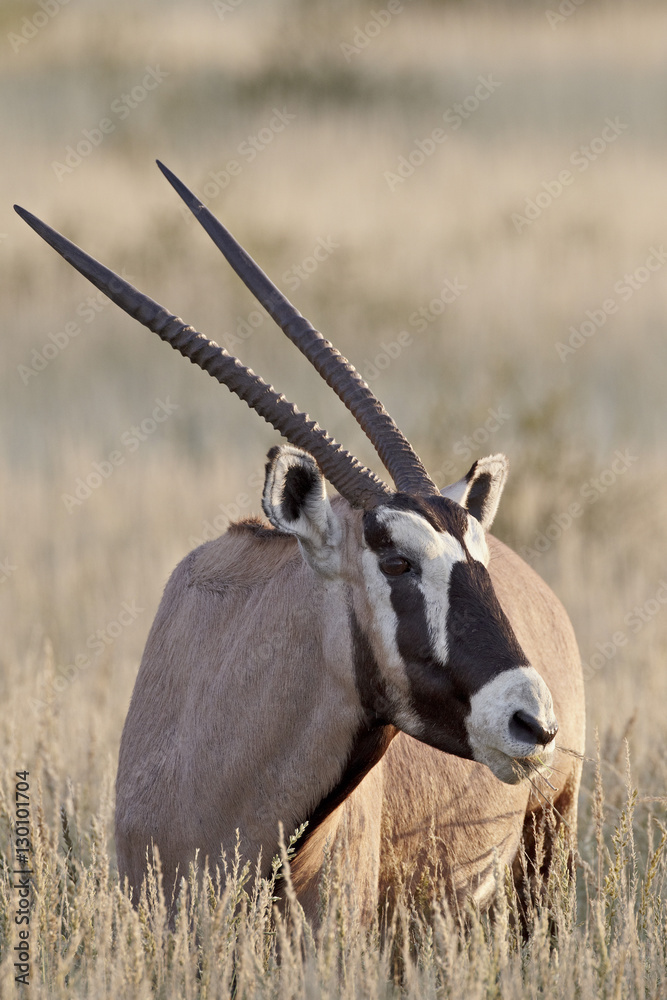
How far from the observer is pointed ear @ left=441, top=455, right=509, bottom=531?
4.00m

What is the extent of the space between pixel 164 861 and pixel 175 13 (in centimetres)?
3319

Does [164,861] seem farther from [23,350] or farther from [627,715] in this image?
[23,350]

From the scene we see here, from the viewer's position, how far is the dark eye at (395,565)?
3.38 metres

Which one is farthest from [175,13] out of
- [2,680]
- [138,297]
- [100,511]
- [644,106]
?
[138,297]

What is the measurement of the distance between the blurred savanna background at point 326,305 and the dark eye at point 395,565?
1.08 metres

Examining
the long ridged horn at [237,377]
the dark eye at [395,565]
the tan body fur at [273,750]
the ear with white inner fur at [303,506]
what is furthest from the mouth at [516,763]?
the long ridged horn at [237,377]

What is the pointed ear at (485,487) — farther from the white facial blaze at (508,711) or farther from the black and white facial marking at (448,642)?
the white facial blaze at (508,711)

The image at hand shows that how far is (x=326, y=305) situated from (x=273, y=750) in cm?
1470

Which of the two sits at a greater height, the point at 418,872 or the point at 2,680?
the point at 2,680

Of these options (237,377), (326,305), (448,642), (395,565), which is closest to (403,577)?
(395,565)

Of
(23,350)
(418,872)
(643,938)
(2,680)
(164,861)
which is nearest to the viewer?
(164,861)

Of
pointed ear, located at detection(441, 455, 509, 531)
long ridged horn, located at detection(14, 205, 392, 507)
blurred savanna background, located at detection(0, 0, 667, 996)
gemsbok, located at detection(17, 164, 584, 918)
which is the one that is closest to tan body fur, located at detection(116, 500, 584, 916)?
gemsbok, located at detection(17, 164, 584, 918)

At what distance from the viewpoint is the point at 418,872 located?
4.28 meters

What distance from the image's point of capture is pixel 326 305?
17906 millimetres
